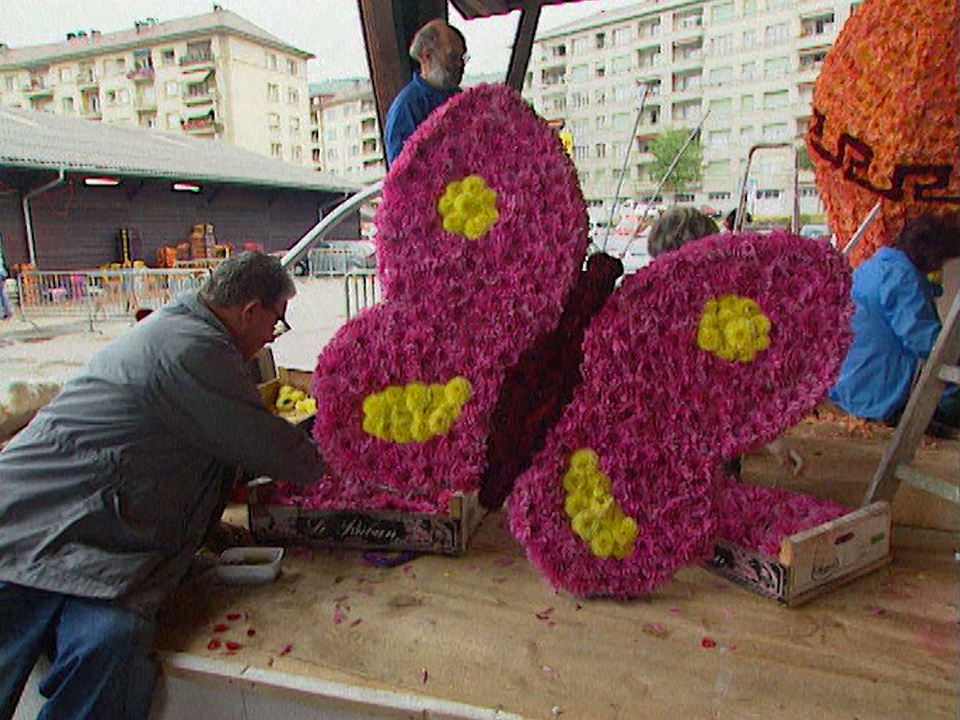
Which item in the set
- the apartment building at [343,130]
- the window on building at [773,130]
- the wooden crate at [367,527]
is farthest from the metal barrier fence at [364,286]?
the window on building at [773,130]

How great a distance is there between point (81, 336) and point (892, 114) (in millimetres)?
7376

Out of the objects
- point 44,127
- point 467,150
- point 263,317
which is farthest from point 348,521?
point 44,127

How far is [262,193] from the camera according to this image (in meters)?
13.9

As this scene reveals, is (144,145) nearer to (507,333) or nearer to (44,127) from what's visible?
(44,127)

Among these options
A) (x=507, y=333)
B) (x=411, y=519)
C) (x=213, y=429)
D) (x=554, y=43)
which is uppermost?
(x=554, y=43)

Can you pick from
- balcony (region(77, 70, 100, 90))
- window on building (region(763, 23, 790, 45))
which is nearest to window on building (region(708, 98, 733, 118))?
window on building (region(763, 23, 790, 45))

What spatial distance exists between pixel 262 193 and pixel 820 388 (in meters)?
13.8

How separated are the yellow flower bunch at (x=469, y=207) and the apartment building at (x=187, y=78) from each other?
368 inches

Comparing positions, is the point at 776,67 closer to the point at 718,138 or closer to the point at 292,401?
the point at 718,138

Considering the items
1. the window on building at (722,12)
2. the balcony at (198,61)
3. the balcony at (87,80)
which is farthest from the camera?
the window on building at (722,12)

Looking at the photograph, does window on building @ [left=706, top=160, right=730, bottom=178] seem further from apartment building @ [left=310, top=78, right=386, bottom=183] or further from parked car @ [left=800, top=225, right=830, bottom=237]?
parked car @ [left=800, top=225, right=830, bottom=237]

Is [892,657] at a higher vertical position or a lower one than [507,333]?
lower

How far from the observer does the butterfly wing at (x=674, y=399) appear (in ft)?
A: 5.17

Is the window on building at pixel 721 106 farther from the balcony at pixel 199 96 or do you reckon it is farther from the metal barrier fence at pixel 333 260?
the balcony at pixel 199 96
